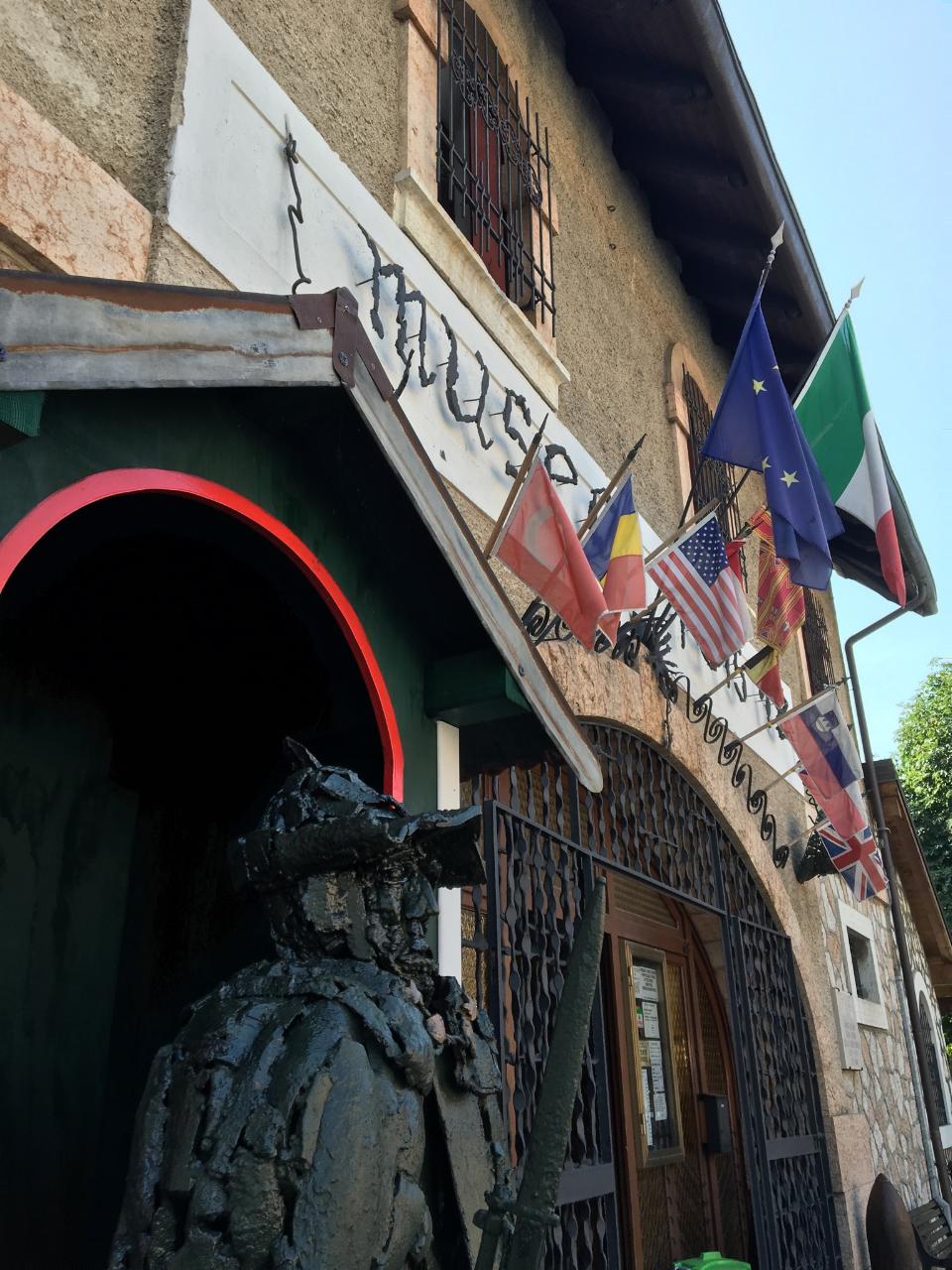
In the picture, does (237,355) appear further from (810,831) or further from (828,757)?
(810,831)

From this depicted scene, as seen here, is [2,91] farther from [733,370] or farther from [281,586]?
[733,370]

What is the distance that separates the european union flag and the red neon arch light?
335 centimetres

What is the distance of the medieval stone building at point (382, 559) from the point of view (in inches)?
86.5

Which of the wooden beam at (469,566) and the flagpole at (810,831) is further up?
the flagpole at (810,831)

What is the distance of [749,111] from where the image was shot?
7.03 metres

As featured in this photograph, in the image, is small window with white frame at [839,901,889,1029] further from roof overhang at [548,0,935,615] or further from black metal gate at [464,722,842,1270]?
roof overhang at [548,0,935,615]

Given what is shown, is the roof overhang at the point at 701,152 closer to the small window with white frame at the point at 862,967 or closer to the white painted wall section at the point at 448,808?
the small window with white frame at the point at 862,967

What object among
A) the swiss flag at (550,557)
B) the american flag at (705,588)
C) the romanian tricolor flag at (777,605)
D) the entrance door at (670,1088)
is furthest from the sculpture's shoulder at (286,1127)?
the romanian tricolor flag at (777,605)

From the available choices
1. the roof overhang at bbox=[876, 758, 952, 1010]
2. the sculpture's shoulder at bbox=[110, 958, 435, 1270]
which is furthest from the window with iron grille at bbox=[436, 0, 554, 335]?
the roof overhang at bbox=[876, 758, 952, 1010]

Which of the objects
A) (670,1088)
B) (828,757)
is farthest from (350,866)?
(670,1088)

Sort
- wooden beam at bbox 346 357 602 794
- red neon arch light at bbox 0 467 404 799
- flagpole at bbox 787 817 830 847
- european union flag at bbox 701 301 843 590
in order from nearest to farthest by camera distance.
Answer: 1. red neon arch light at bbox 0 467 404 799
2. wooden beam at bbox 346 357 602 794
3. european union flag at bbox 701 301 843 590
4. flagpole at bbox 787 817 830 847

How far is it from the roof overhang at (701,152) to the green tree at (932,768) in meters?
13.3

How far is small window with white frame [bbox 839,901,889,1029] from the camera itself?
8.77m

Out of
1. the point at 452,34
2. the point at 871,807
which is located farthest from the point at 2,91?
the point at 871,807
